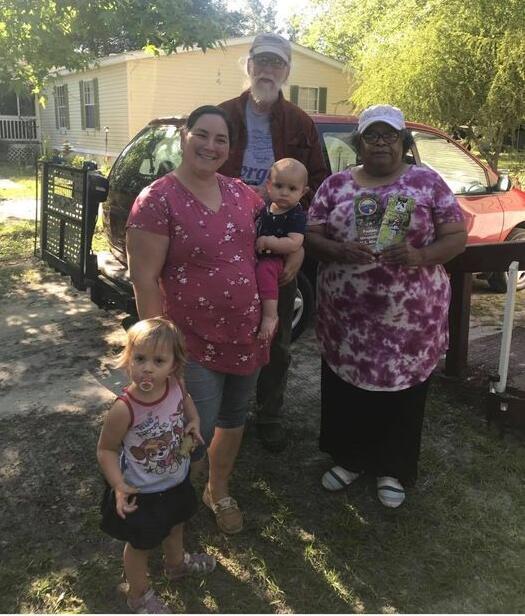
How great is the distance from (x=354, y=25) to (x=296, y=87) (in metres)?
6.66

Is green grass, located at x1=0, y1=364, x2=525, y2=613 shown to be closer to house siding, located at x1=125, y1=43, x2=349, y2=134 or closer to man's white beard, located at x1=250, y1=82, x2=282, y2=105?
man's white beard, located at x1=250, y1=82, x2=282, y2=105

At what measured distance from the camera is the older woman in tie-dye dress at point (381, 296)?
244cm

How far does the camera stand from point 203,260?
209 centimetres

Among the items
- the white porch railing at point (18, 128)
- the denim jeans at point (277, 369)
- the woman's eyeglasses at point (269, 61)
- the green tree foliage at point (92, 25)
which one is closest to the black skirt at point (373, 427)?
the denim jeans at point (277, 369)

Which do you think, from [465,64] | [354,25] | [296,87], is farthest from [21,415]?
[354,25]

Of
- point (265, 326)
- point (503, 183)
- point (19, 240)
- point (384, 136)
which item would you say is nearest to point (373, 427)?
point (265, 326)

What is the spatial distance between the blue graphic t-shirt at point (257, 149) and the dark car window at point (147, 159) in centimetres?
173

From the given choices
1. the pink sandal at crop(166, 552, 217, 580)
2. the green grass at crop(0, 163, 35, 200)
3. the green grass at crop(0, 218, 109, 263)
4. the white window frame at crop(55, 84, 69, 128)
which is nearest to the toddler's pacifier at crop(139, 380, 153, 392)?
the pink sandal at crop(166, 552, 217, 580)

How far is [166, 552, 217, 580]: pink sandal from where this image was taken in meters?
2.31

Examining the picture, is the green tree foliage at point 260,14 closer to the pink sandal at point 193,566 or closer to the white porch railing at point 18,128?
the white porch railing at point 18,128

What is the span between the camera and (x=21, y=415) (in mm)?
3621

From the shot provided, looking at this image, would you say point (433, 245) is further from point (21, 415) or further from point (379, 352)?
point (21, 415)

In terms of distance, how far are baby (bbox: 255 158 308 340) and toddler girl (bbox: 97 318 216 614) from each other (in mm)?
486

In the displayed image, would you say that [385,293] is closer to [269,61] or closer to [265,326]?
[265,326]
